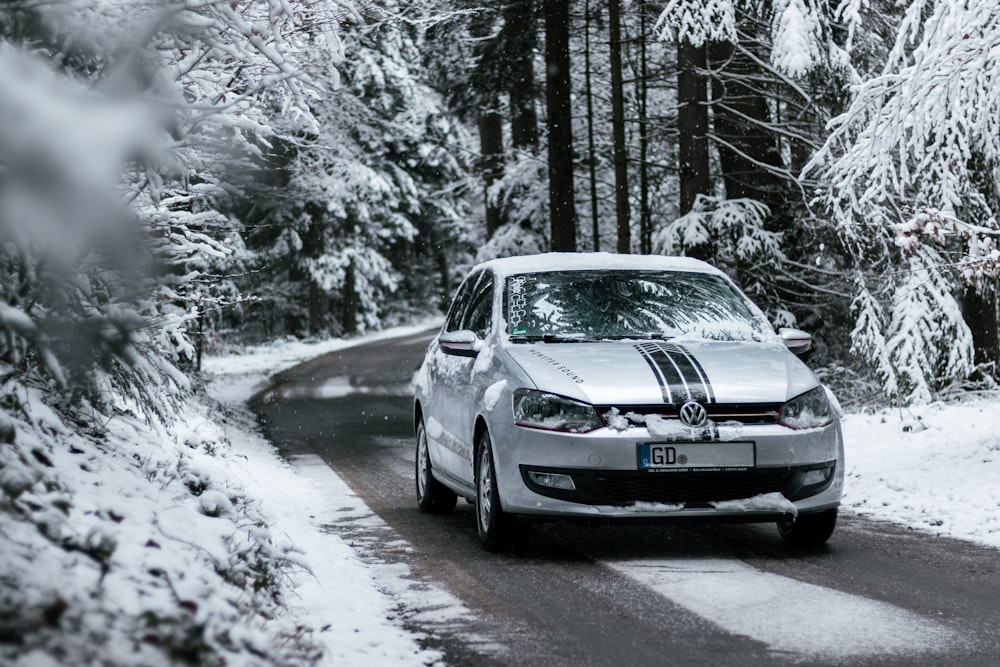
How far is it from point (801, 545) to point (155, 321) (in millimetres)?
3970

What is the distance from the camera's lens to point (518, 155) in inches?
1046

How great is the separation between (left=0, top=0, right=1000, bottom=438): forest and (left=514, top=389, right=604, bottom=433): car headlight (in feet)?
5.97

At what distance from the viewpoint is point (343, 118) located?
36.0 meters

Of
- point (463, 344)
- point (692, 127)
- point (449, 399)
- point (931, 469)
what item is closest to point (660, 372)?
point (463, 344)

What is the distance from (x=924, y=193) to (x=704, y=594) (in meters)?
9.63

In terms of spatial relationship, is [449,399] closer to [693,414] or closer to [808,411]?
[693,414]

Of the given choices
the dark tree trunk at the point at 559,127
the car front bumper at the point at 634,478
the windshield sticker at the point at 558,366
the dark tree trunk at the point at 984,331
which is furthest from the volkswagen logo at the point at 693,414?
the dark tree trunk at the point at 559,127

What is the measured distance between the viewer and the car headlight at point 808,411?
22.7 ft

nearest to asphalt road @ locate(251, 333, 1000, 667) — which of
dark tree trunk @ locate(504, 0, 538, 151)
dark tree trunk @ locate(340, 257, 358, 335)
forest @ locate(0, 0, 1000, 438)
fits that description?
forest @ locate(0, 0, 1000, 438)

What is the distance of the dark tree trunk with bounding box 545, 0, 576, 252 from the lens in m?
19.8

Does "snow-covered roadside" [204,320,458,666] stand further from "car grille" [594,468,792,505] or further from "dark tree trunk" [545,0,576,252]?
"dark tree trunk" [545,0,576,252]

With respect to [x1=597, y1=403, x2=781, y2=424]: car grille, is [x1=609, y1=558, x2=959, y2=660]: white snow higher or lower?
lower

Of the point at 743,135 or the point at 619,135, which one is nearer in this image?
the point at 743,135

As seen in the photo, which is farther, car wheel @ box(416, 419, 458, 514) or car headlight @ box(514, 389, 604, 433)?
car wheel @ box(416, 419, 458, 514)
